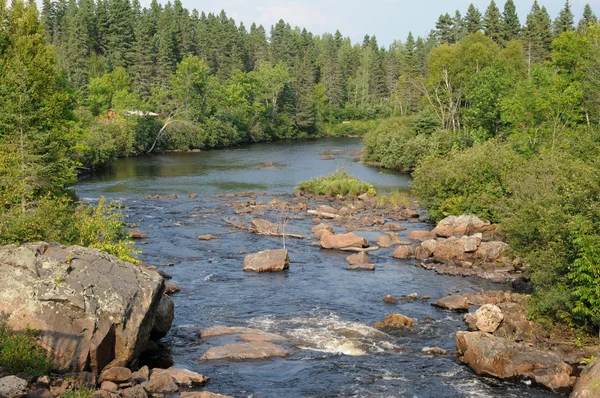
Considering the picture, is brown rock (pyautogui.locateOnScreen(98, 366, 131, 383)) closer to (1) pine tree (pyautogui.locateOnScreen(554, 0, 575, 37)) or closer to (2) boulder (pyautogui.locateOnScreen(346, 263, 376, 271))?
(2) boulder (pyautogui.locateOnScreen(346, 263, 376, 271))

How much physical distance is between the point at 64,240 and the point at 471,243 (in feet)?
69.7

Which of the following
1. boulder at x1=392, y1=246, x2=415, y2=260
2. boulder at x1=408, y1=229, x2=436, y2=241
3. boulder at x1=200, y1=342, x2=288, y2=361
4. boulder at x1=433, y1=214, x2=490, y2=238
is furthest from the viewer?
boulder at x1=408, y1=229, x2=436, y2=241

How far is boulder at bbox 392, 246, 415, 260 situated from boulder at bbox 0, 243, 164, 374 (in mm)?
17945

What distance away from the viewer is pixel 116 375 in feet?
58.2

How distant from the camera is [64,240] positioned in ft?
78.5

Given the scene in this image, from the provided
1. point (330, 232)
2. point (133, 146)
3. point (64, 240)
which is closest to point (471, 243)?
point (330, 232)

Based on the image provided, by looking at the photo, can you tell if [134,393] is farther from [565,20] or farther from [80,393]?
[565,20]

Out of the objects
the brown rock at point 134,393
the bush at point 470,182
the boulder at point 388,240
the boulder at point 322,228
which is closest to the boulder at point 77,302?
the brown rock at point 134,393

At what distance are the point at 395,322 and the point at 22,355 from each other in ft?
44.0

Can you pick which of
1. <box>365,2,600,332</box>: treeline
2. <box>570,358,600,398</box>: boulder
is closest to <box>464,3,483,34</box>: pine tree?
<box>365,2,600,332</box>: treeline

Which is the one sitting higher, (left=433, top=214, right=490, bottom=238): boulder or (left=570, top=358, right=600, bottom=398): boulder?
(left=433, top=214, right=490, bottom=238): boulder

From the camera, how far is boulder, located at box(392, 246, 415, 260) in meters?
35.3

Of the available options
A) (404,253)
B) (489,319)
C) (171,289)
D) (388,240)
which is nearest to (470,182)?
(388,240)

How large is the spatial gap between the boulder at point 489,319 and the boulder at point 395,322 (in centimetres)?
255
